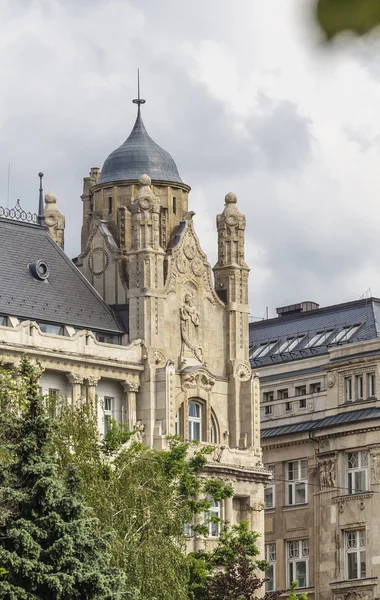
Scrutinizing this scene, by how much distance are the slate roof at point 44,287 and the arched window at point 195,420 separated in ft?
20.2

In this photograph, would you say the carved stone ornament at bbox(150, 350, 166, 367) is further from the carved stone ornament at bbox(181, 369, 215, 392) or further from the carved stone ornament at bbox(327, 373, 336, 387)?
the carved stone ornament at bbox(327, 373, 336, 387)

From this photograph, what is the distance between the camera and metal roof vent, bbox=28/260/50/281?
81250 millimetres

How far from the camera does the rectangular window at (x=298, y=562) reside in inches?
4013

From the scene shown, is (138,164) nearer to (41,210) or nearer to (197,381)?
(41,210)

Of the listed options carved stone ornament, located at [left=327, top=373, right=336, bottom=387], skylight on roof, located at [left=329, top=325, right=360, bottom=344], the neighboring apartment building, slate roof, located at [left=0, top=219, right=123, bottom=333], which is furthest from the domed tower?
skylight on roof, located at [left=329, top=325, right=360, bottom=344]

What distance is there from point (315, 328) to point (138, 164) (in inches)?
1022

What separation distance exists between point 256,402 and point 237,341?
3812 millimetres

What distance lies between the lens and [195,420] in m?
85.0

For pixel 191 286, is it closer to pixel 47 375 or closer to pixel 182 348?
pixel 182 348

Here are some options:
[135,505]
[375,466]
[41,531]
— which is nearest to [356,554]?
[375,466]

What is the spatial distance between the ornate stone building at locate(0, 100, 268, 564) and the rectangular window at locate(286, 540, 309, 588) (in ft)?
55.9

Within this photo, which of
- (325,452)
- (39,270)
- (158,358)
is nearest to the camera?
(39,270)

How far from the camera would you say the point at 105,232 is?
8669 centimetres

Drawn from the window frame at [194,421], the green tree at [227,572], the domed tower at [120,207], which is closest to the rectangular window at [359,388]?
the window frame at [194,421]
